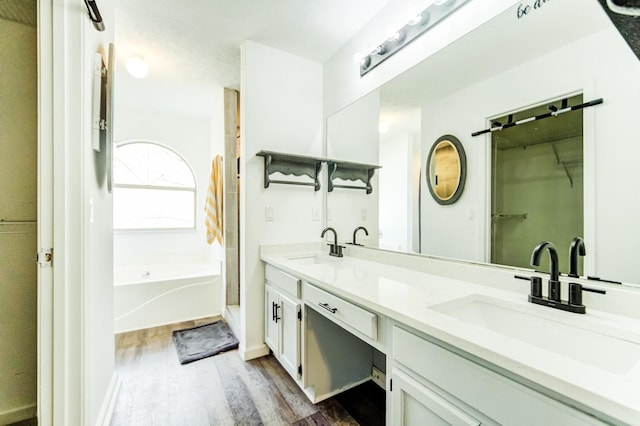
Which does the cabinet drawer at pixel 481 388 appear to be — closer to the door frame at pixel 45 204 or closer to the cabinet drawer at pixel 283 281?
the cabinet drawer at pixel 283 281

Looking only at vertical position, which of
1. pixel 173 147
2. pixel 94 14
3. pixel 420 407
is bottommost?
pixel 420 407

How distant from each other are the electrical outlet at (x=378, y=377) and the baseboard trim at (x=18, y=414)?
6.18 feet

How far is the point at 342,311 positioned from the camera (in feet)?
4.09

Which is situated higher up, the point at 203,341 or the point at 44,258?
the point at 44,258

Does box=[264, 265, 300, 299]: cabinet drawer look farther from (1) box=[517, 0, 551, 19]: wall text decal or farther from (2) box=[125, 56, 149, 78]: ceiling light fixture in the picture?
(2) box=[125, 56, 149, 78]: ceiling light fixture

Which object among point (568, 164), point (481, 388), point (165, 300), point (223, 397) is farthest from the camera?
point (165, 300)

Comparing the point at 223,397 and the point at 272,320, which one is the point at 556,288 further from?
the point at 223,397

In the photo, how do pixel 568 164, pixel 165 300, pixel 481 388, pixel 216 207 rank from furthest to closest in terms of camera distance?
pixel 216 207, pixel 165 300, pixel 568 164, pixel 481 388

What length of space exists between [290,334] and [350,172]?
1348 millimetres

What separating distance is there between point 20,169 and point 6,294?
599 mm

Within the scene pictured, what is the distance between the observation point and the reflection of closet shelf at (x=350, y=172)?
2.12m

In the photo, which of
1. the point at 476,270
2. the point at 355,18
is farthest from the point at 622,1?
the point at 355,18

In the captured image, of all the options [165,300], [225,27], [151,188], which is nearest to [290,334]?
[165,300]

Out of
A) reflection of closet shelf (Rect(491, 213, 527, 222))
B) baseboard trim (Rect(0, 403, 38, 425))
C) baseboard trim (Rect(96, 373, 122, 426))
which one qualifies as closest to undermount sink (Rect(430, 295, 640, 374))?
reflection of closet shelf (Rect(491, 213, 527, 222))
